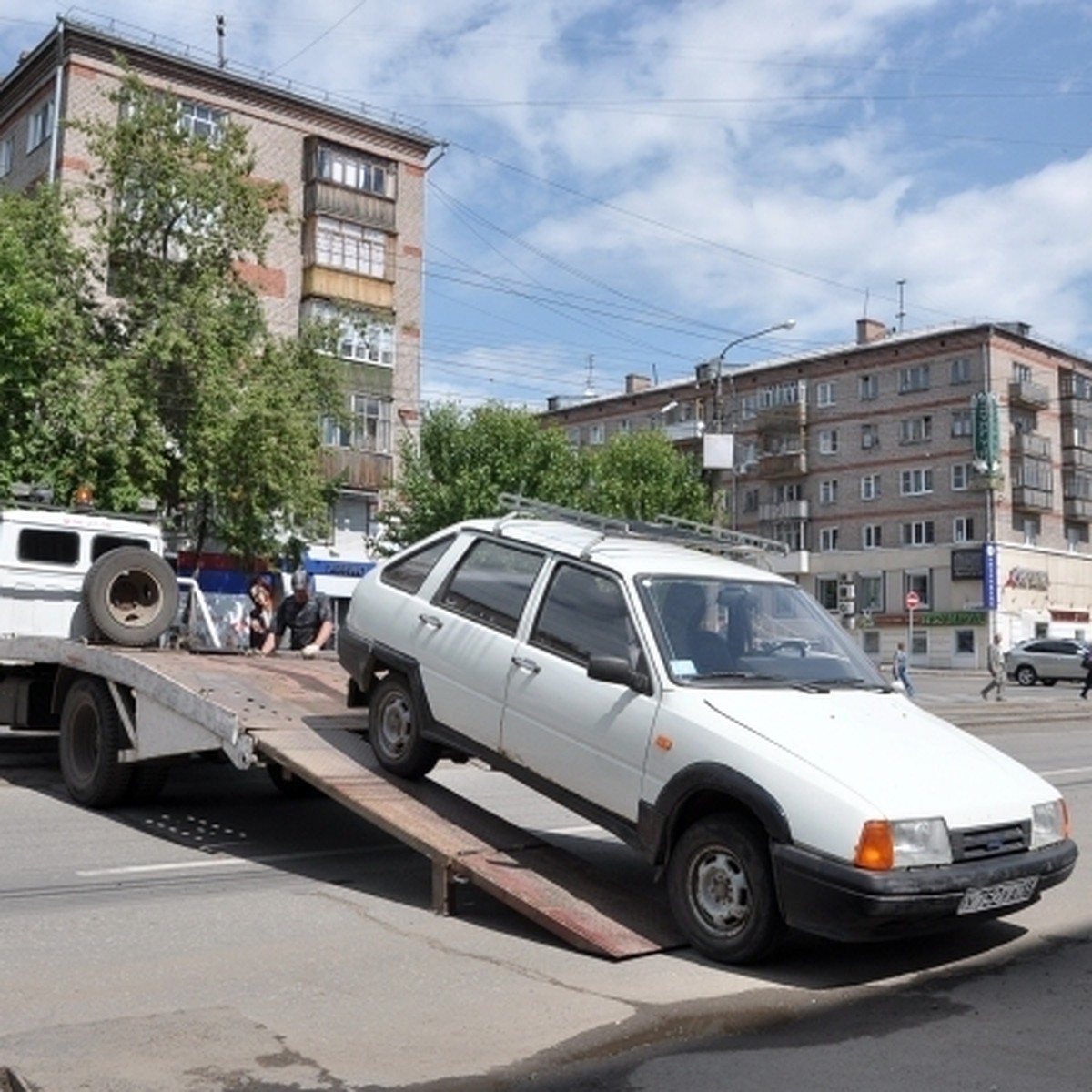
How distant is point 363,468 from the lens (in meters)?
40.2

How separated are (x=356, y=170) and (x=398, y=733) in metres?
34.1

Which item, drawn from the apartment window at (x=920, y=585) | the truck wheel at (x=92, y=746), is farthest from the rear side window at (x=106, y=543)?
the apartment window at (x=920, y=585)

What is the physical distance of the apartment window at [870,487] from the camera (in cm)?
6631

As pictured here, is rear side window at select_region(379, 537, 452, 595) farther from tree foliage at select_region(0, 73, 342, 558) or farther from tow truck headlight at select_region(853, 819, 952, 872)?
tree foliage at select_region(0, 73, 342, 558)

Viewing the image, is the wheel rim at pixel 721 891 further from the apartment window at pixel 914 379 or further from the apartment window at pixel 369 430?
the apartment window at pixel 914 379

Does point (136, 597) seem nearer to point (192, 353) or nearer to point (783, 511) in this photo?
point (192, 353)

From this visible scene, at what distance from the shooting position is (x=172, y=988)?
5773 mm

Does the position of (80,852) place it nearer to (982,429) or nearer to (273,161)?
(273,161)

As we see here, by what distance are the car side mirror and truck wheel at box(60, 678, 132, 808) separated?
13.9ft

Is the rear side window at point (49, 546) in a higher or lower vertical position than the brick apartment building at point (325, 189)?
lower

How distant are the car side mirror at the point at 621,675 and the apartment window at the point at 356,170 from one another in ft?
113

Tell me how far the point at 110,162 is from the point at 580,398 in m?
55.1

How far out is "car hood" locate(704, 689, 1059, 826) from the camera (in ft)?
19.3

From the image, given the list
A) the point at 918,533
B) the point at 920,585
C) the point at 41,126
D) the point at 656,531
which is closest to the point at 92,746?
the point at 656,531
